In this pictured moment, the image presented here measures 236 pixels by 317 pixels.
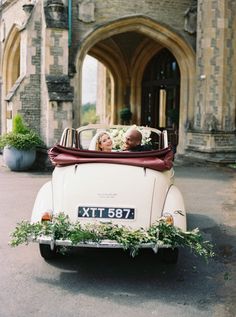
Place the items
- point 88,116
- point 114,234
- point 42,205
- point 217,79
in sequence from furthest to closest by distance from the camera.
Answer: point 88,116, point 217,79, point 42,205, point 114,234

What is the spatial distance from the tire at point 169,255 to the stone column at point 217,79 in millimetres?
10267

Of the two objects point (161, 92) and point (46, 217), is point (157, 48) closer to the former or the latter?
point (161, 92)

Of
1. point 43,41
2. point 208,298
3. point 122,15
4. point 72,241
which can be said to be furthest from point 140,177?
point 122,15

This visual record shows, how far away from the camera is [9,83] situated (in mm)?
20719

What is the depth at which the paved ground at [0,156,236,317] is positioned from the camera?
3928 mm

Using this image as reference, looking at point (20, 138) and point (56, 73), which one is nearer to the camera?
point (20, 138)

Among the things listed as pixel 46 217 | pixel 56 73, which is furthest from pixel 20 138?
pixel 46 217

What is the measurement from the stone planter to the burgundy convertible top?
7950 mm

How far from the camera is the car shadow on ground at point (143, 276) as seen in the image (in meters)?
4.26

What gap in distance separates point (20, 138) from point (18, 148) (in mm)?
282

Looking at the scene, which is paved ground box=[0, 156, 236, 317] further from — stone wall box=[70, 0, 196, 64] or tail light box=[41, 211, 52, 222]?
stone wall box=[70, 0, 196, 64]

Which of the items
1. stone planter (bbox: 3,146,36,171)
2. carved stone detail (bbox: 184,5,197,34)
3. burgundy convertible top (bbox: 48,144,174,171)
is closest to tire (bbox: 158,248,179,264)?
burgundy convertible top (bbox: 48,144,174,171)

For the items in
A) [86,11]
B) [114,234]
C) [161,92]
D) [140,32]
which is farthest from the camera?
[161,92]

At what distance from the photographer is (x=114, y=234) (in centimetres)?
446
